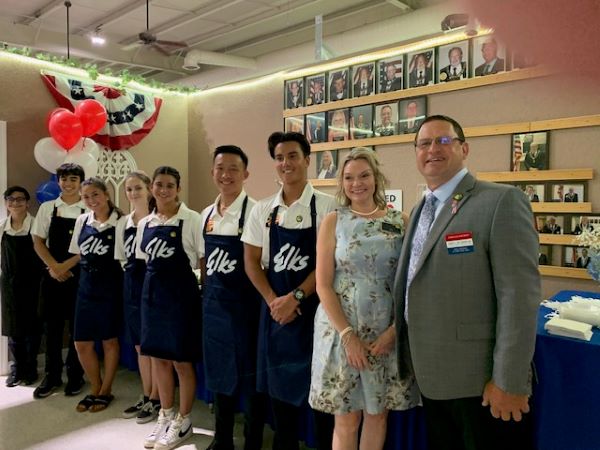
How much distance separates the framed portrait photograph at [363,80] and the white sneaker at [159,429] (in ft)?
8.96

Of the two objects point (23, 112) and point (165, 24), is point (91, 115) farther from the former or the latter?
point (165, 24)

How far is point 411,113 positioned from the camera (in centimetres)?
353

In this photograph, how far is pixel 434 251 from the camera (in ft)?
4.35

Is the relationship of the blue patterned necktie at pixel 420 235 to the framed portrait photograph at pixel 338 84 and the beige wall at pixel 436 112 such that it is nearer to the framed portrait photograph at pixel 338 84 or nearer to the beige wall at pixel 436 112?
the beige wall at pixel 436 112

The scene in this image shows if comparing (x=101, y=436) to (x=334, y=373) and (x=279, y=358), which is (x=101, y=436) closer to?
(x=279, y=358)

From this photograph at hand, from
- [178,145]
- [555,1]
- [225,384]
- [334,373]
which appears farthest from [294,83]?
[555,1]

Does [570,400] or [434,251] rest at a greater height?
[434,251]

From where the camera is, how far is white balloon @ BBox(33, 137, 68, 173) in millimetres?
3766

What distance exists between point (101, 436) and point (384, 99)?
3.00 meters

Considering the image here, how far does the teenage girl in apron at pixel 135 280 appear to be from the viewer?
2.74m

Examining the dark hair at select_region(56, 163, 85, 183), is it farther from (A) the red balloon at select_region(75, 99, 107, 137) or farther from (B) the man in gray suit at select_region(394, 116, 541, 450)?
(B) the man in gray suit at select_region(394, 116, 541, 450)

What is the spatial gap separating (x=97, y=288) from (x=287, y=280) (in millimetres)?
1597

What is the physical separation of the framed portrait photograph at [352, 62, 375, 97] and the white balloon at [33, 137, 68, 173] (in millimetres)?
2453

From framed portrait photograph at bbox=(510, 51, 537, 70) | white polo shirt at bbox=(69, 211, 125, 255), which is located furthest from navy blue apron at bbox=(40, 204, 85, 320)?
framed portrait photograph at bbox=(510, 51, 537, 70)
